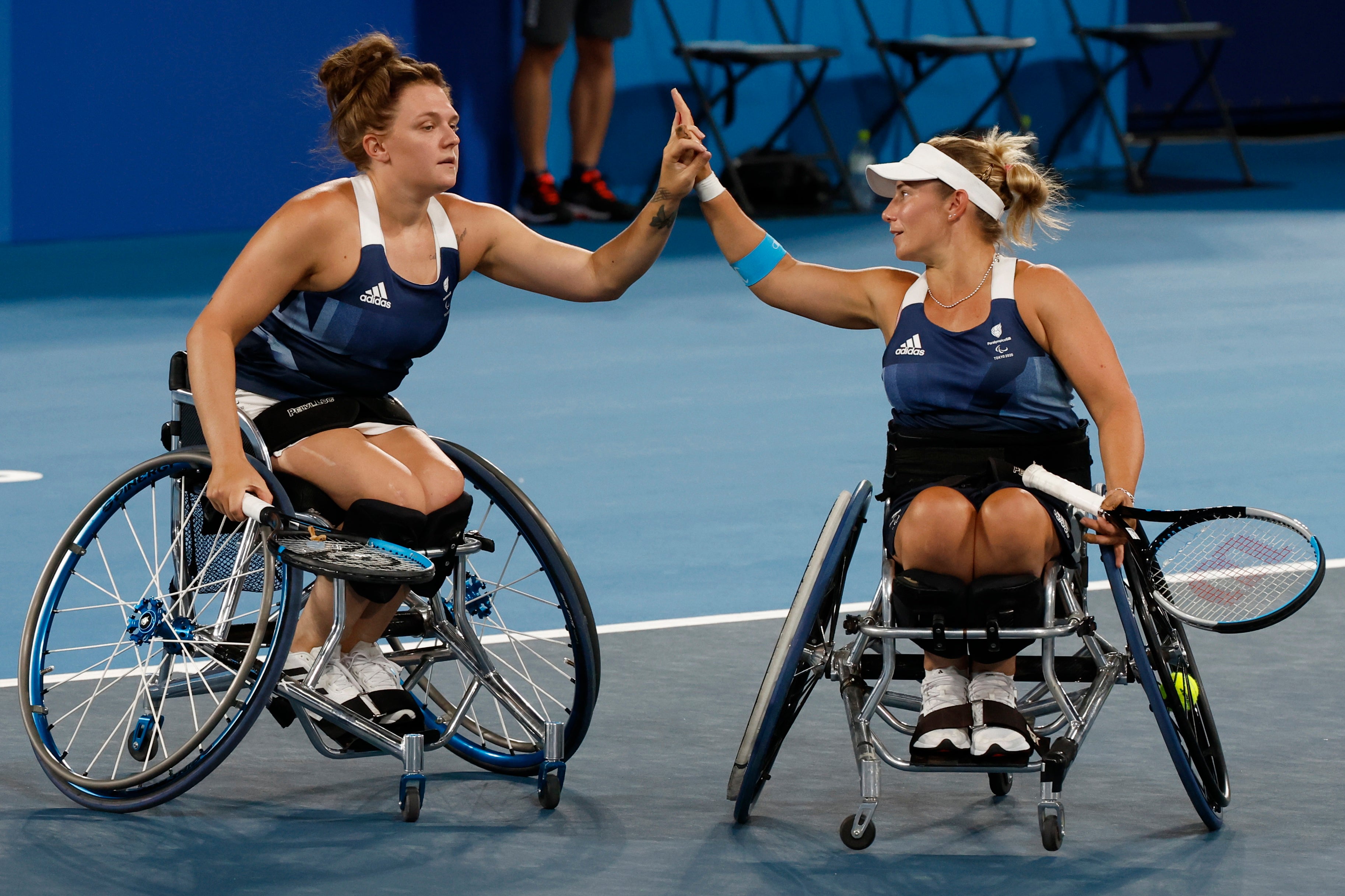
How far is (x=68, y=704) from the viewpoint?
3.87 m

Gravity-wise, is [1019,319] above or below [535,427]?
above

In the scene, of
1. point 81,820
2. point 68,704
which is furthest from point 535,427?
point 81,820

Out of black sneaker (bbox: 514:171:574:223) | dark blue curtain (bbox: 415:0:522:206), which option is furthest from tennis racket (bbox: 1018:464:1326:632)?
dark blue curtain (bbox: 415:0:522:206)

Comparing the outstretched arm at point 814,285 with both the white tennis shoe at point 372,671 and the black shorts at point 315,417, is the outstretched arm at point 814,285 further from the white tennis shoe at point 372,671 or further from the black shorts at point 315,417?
the white tennis shoe at point 372,671

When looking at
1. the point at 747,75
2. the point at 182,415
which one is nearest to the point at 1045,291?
the point at 182,415

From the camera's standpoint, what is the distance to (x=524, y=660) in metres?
4.21

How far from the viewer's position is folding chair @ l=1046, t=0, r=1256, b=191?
12023mm

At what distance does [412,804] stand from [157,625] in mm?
493

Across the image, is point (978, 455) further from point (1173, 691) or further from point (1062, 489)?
point (1173, 691)

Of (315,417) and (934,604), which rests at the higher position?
(315,417)

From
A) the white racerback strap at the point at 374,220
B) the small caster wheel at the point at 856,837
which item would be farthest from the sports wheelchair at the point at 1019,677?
the white racerback strap at the point at 374,220

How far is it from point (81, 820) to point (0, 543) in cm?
197

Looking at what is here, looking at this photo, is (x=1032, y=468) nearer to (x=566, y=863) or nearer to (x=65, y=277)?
(x=566, y=863)

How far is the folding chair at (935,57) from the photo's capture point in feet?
38.4
